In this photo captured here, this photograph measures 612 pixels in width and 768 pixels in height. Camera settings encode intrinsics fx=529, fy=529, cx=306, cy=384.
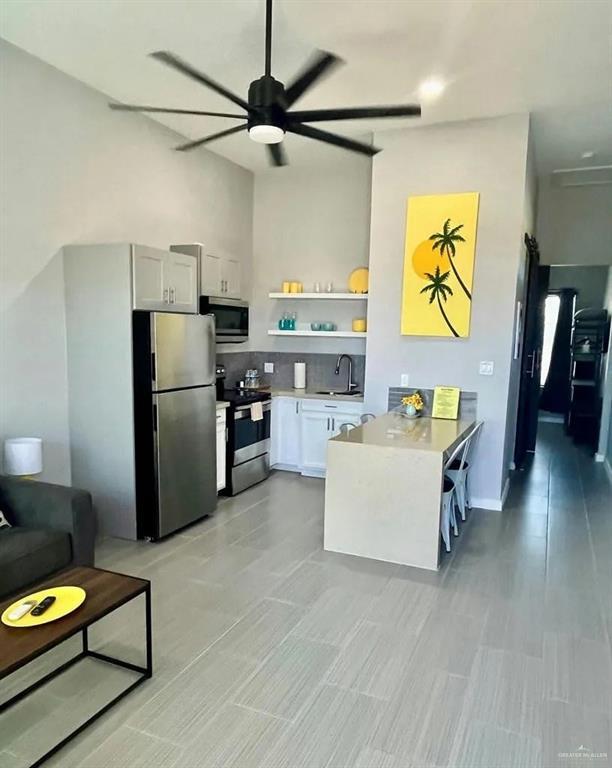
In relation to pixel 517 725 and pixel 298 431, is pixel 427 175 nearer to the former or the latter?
pixel 298 431

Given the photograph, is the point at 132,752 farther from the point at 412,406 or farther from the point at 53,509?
the point at 412,406

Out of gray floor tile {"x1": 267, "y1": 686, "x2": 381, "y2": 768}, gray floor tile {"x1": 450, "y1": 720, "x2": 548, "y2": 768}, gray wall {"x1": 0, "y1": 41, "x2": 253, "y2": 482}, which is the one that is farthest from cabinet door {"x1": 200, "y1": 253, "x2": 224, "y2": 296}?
gray floor tile {"x1": 450, "y1": 720, "x2": 548, "y2": 768}

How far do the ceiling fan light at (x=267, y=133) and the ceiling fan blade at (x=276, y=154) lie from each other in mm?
361

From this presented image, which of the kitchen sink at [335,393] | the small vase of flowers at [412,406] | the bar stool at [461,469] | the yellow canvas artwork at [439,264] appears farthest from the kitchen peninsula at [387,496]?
the kitchen sink at [335,393]

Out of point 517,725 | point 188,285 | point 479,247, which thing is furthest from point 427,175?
point 517,725

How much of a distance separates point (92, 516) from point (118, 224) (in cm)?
239

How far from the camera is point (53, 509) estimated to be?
120 inches

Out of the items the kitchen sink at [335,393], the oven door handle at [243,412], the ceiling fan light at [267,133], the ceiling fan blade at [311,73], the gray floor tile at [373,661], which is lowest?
the gray floor tile at [373,661]

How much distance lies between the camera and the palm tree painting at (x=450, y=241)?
Result: 4.57 meters

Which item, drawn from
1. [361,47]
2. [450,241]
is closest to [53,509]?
[361,47]

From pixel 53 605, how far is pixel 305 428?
145 inches

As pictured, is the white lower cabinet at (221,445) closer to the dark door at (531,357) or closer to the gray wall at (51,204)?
the gray wall at (51,204)

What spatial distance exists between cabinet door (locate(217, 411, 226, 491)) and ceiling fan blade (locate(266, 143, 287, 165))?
2208 mm

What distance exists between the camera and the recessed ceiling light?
3711 mm
